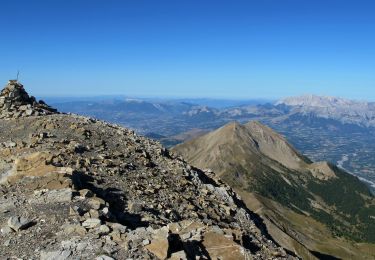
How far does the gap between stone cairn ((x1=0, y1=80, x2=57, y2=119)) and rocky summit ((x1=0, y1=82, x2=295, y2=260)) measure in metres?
0.13

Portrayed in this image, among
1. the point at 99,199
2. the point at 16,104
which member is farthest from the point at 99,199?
the point at 16,104

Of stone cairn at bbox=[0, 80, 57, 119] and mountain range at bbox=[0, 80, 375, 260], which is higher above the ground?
stone cairn at bbox=[0, 80, 57, 119]

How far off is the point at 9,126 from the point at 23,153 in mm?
10998

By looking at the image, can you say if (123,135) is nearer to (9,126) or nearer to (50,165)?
(9,126)

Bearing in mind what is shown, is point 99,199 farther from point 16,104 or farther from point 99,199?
point 16,104

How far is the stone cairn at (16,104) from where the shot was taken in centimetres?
5512

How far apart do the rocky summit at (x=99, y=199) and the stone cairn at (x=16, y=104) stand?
0.13 metres

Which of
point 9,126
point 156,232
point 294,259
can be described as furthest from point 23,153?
point 294,259

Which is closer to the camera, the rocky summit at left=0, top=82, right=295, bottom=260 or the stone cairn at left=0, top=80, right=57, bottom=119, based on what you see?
the rocky summit at left=0, top=82, right=295, bottom=260

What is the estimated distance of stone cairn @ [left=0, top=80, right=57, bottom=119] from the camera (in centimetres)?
5512

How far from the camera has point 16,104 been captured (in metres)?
58.6

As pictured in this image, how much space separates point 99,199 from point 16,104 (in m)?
33.1

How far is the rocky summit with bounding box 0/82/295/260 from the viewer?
79.3ft

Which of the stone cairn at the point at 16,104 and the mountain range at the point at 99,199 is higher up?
the stone cairn at the point at 16,104
